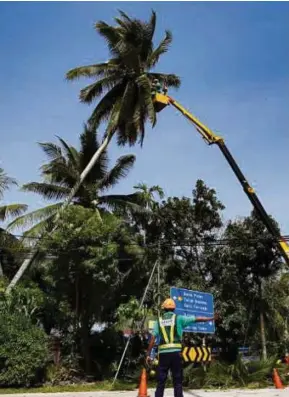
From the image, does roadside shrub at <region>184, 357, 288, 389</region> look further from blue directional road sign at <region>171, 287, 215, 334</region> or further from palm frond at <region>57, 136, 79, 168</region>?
palm frond at <region>57, 136, 79, 168</region>

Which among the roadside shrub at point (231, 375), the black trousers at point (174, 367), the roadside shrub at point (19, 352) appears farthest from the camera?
the roadside shrub at point (19, 352)

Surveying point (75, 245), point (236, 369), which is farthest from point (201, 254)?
point (236, 369)

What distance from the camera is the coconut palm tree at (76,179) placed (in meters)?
25.5

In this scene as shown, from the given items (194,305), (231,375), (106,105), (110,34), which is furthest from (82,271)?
(110,34)

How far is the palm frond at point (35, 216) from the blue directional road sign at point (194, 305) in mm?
9519

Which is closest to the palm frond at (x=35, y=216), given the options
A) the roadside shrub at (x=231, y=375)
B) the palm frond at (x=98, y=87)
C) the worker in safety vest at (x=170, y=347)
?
the palm frond at (x=98, y=87)

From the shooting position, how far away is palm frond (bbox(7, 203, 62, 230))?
984 inches

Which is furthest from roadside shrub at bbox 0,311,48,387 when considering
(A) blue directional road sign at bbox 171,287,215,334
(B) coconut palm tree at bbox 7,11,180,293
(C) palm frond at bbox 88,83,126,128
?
(C) palm frond at bbox 88,83,126,128

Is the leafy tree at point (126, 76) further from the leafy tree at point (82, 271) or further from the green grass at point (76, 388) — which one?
the green grass at point (76, 388)

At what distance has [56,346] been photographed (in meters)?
20.4

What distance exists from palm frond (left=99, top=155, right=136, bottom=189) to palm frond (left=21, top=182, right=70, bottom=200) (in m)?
1.94

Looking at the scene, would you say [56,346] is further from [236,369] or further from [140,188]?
[140,188]

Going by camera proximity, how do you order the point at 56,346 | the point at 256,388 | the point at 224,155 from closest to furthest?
the point at 256,388
the point at 56,346
the point at 224,155

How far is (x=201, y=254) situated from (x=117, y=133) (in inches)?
293
